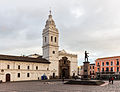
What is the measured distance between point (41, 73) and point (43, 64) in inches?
137

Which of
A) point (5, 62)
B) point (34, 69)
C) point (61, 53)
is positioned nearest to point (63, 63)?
point (61, 53)

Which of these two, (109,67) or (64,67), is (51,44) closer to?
(64,67)

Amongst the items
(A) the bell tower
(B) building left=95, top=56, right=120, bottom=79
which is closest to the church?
(A) the bell tower

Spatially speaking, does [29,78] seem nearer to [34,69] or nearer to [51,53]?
[34,69]

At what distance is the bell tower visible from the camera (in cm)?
6408

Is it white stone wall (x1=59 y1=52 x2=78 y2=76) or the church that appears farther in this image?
white stone wall (x1=59 y1=52 x2=78 y2=76)

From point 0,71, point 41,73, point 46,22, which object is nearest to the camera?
point 0,71

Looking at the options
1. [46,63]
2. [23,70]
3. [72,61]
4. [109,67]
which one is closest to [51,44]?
[46,63]

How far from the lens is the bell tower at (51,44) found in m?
64.1

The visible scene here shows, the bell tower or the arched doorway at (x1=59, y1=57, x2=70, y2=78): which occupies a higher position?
the bell tower

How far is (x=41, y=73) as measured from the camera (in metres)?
60.2

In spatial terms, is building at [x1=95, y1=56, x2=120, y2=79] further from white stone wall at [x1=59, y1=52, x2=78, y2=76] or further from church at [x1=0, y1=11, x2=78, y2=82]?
church at [x1=0, y1=11, x2=78, y2=82]

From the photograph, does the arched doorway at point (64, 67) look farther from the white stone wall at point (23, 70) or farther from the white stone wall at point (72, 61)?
the white stone wall at point (23, 70)

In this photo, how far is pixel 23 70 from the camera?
181 ft
